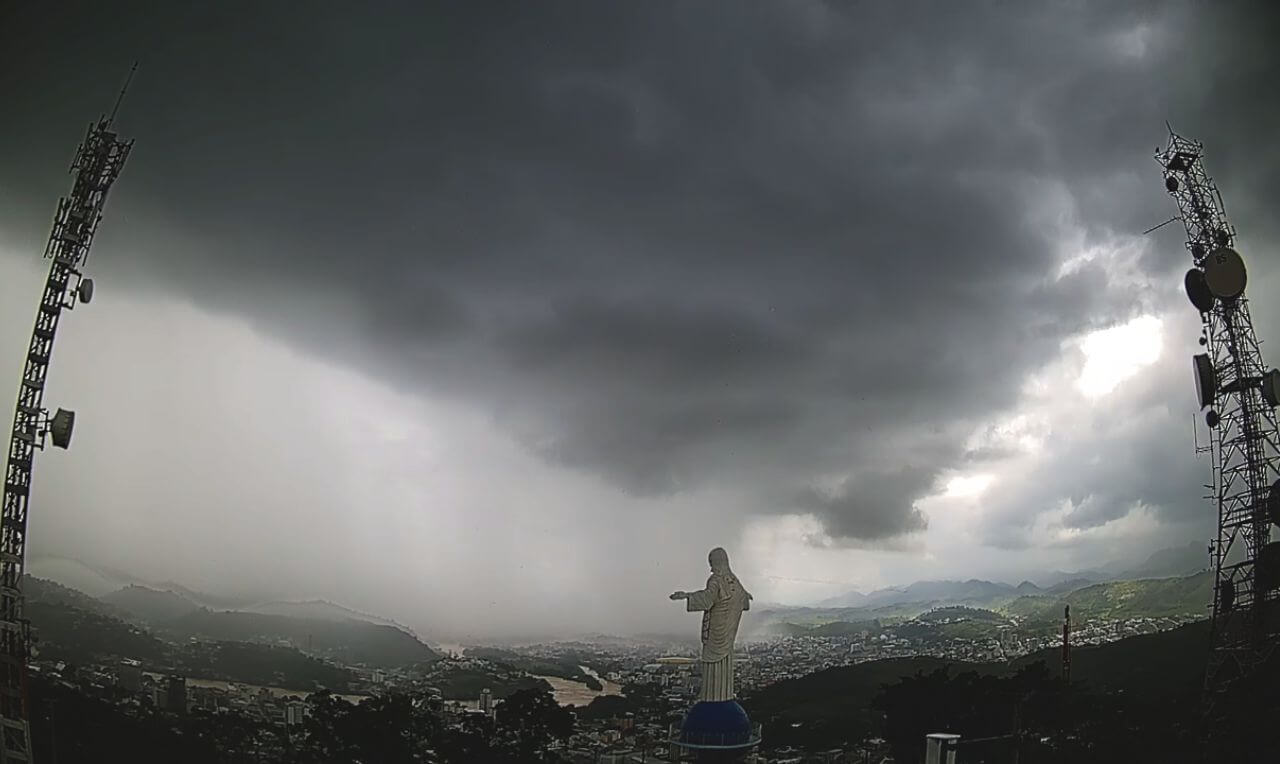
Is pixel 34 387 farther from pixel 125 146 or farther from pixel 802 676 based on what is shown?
pixel 802 676

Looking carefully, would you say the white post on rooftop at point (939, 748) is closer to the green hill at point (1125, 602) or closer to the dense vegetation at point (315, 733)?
the dense vegetation at point (315, 733)

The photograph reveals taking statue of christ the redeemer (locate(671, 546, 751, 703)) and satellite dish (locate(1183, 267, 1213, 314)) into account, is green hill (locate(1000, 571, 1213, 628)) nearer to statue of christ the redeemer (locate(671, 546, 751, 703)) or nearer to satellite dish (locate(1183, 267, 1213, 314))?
satellite dish (locate(1183, 267, 1213, 314))

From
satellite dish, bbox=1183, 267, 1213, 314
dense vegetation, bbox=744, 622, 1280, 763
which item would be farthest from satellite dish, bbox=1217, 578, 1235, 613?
satellite dish, bbox=1183, 267, 1213, 314

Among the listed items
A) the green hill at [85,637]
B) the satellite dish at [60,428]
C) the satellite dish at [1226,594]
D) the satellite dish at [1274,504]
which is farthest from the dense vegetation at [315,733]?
the satellite dish at [1274,504]

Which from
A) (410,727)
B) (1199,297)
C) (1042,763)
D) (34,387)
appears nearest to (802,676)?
(1042,763)

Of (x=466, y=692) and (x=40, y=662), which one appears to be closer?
(x=40, y=662)
